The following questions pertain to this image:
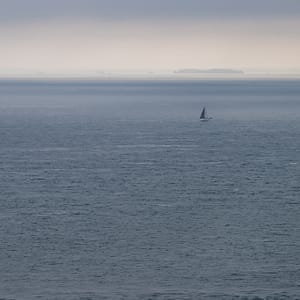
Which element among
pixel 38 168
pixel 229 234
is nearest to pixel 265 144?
pixel 38 168

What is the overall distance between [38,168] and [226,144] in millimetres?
27194

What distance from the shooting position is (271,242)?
5225cm

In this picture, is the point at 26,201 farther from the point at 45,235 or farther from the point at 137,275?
the point at 137,275

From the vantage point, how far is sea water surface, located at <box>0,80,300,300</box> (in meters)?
45.1

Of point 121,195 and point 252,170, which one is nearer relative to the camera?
point 121,195

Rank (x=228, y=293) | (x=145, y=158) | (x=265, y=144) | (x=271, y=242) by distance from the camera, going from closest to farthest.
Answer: (x=228, y=293), (x=271, y=242), (x=145, y=158), (x=265, y=144)

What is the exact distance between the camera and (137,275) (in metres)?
46.2

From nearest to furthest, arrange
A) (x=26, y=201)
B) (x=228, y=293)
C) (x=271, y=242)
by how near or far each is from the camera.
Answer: (x=228, y=293) → (x=271, y=242) → (x=26, y=201)

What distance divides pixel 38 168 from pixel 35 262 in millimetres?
32140

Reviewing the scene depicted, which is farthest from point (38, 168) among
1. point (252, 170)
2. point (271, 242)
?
point (271, 242)

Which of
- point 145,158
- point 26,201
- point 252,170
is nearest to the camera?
point 26,201

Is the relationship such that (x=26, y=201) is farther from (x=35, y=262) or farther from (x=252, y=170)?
→ (x=252, y=170)

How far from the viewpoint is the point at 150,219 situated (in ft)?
190

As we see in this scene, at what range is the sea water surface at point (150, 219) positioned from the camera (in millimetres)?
45094
